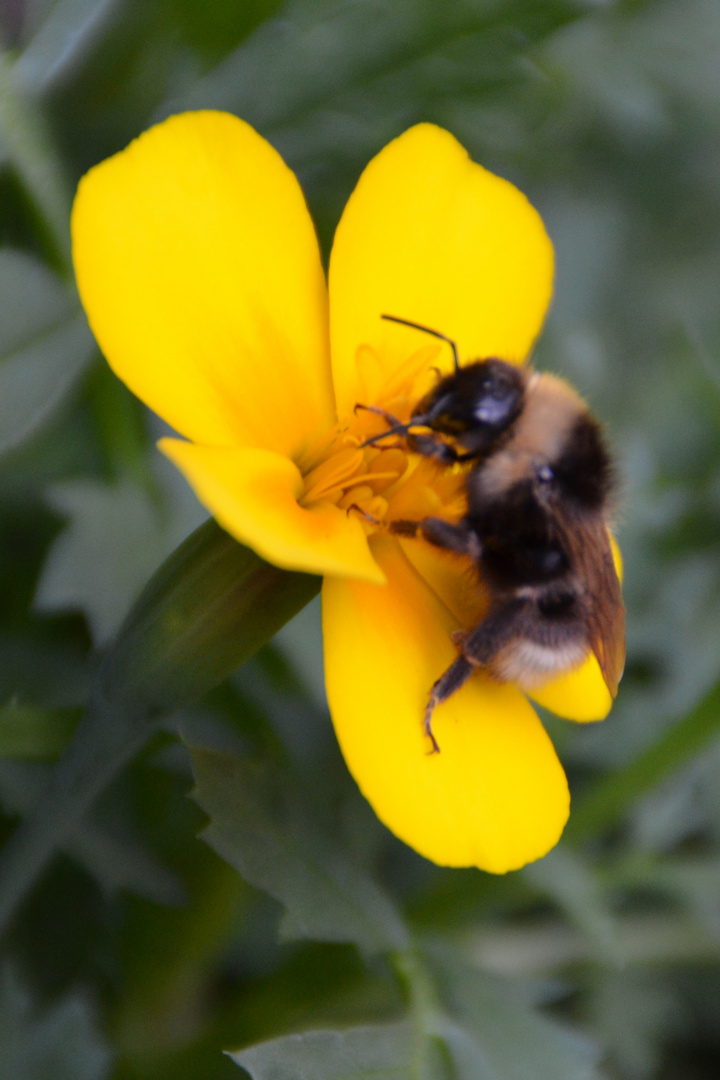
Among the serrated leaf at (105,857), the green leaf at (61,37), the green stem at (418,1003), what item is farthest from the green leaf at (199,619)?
the green leaf at (61,37)

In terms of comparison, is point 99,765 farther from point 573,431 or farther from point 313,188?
point 313,188

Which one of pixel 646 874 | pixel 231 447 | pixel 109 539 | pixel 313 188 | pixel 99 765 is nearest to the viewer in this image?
pixel 231 447

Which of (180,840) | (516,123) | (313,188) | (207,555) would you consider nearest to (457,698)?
(207,555)

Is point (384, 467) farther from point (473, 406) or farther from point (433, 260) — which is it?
point (433, 260)

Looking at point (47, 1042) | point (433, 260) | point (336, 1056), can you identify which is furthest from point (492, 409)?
point (47, 1042)

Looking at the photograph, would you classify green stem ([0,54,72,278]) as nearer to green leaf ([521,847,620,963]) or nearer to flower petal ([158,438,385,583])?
flower petal ([158,438,385,583])
